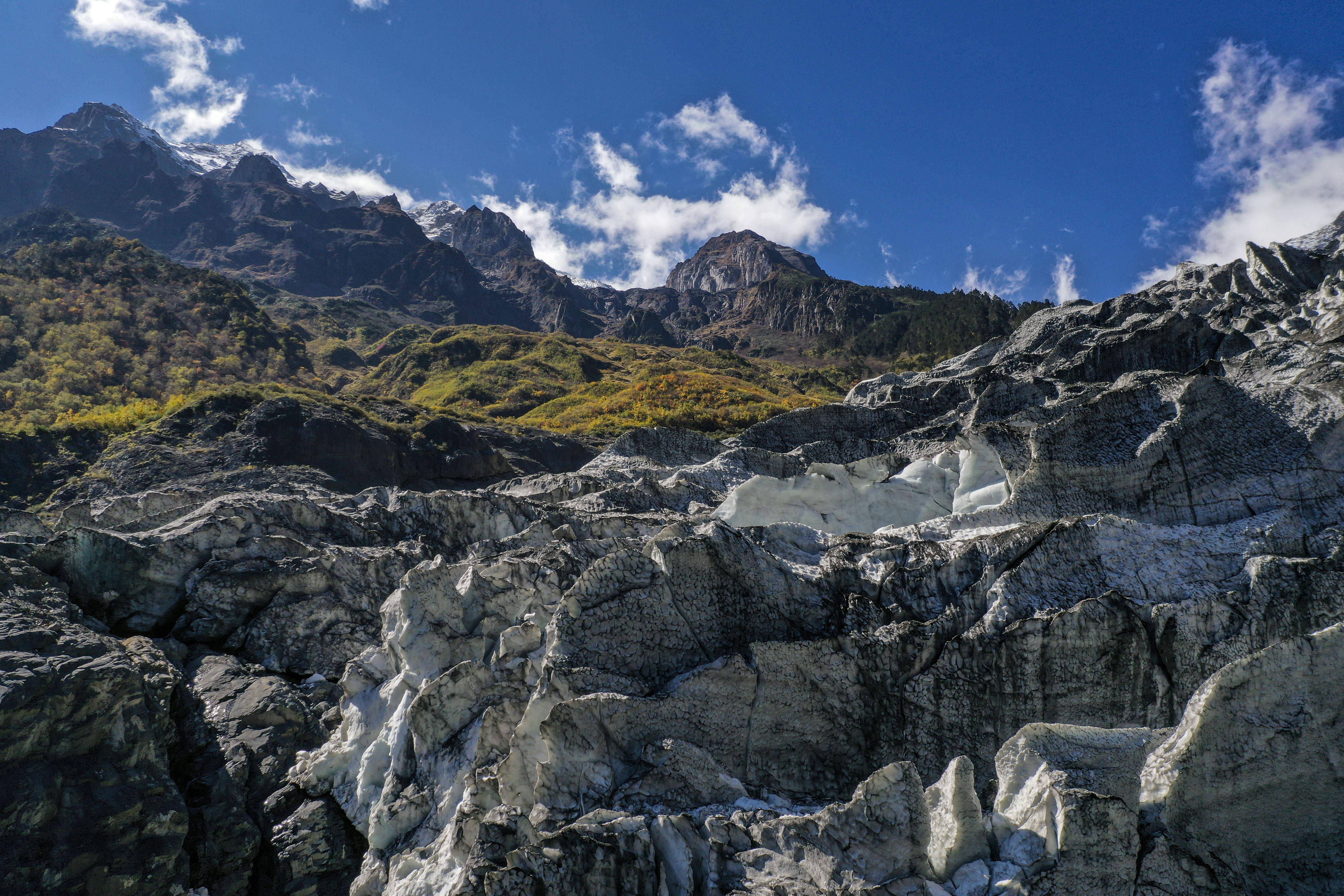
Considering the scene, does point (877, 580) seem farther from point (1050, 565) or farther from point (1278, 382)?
point (1278, 382)

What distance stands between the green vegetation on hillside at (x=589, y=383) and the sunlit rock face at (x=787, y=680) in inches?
1689

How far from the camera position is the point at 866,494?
1848 centimetres

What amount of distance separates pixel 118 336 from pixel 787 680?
281 ft

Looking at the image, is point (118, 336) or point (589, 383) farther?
point (589, 383)

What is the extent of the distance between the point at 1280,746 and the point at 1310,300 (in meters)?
28.2

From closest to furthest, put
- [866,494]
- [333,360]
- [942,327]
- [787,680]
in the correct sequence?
1. [787,680]
2. [866,494]
3. [942,327]
4. [333,360]

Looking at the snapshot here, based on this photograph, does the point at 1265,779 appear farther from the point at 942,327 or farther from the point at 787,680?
the point at 942,327

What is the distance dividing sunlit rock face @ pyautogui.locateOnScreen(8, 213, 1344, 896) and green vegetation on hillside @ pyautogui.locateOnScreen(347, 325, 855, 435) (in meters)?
42.9

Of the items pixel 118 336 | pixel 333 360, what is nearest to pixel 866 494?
pixel 118 336

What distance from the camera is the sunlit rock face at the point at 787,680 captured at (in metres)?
7.14

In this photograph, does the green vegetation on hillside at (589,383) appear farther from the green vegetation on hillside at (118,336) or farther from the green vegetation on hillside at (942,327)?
the green vegetation on hillside at (118,336)

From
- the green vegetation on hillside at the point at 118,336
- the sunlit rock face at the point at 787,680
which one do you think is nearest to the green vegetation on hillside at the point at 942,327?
the sunlit rock face at the point at 787,680

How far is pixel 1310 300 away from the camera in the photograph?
89.6 ft

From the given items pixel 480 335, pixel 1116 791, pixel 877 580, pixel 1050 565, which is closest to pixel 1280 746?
pixel 1116 791
